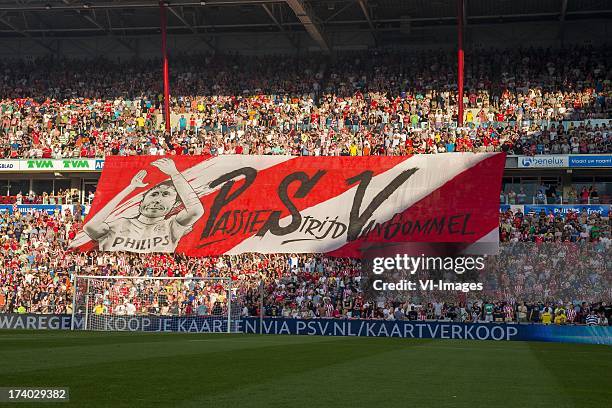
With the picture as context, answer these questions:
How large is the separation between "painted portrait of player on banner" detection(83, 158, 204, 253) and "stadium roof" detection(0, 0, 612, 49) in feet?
30.8

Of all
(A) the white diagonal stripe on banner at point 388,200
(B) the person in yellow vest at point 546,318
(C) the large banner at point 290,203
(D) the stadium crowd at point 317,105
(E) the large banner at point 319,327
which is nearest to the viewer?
(E) the large banner at point 319,327

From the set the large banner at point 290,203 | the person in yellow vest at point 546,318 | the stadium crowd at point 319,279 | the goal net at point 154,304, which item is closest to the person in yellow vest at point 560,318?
the stadium crowd at point 319,279

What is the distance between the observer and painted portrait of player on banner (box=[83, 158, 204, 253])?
42719 millimetres

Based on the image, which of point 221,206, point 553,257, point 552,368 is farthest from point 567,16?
point 552,368

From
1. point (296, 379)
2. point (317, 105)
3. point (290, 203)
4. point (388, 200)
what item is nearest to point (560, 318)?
point (388, 200)

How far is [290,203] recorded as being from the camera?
42.8m

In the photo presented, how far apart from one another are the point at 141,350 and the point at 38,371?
5.77 meters

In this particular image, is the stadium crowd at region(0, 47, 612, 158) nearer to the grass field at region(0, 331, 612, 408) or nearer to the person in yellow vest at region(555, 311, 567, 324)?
the person in yellow vest at region(555, 311, 567, 324)

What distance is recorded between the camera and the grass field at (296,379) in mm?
8875

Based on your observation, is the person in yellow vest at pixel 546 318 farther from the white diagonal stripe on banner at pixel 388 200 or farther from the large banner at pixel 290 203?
the white diagonal stripe on banner at pixel 388 200

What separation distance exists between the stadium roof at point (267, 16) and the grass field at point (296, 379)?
102 feet

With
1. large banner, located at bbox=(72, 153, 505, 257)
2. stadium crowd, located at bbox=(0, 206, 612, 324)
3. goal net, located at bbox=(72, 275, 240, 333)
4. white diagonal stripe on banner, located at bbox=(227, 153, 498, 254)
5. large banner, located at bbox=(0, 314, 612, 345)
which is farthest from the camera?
white diagonal stripe on banner, located at bbox=(227, 153, 498, 254)

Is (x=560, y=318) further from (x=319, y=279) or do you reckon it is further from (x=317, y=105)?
(x=317, y=105)

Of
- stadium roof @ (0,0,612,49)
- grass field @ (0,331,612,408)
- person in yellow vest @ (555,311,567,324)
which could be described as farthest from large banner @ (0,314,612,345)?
stadium roof @ (0,0,612,49)
